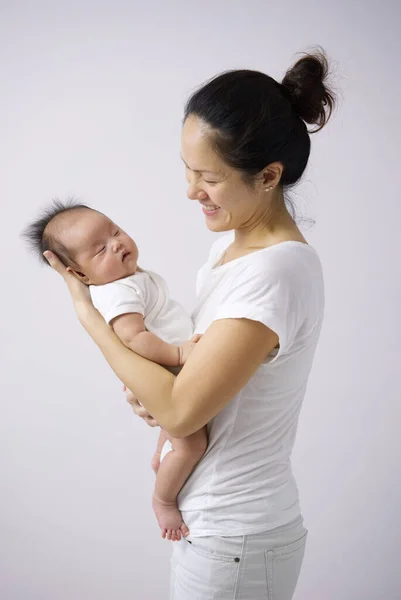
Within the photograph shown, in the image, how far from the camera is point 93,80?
334cm

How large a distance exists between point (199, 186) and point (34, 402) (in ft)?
6.80

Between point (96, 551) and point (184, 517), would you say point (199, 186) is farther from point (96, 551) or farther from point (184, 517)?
point (96, 551)

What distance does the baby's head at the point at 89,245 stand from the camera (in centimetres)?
188

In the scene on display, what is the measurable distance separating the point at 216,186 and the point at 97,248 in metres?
0.42

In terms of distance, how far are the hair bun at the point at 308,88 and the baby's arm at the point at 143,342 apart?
59cm

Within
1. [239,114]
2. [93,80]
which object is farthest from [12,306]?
[239,114]

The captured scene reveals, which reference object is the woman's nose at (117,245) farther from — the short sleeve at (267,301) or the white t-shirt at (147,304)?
the short sleeve at (267,301)

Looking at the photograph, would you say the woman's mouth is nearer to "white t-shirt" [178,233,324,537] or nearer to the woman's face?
the woman's face

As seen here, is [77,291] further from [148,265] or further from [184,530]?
[148,265]

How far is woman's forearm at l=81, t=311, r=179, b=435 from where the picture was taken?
1540mm

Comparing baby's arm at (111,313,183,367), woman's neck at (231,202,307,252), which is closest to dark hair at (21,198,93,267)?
baby's arm at (111,313,183,367)

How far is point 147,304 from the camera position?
6.27 ft

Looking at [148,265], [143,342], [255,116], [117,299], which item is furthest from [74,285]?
[148,265]

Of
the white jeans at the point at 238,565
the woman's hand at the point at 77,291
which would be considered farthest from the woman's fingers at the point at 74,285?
the white jeans at the point at 238,565
